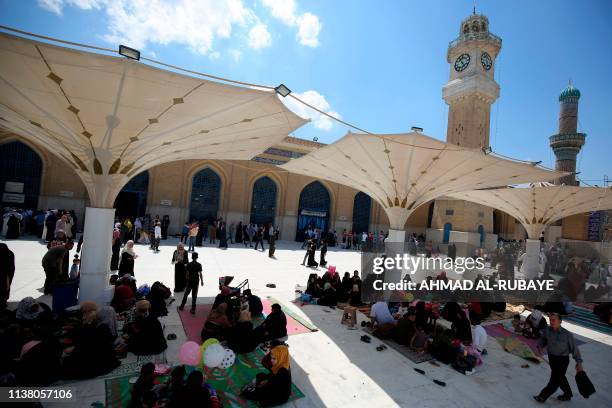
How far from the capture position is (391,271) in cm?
891

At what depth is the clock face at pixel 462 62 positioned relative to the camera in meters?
25.2

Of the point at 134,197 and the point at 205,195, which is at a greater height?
the point at 205,195

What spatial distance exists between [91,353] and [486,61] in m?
30.9

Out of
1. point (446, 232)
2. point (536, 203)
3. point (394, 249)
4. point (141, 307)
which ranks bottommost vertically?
point (141, 307)

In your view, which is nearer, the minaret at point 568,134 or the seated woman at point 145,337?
the seated woman at point 145,337

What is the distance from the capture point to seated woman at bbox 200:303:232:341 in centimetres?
497

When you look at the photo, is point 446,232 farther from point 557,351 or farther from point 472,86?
point 557,351

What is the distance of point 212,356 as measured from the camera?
13.4ft

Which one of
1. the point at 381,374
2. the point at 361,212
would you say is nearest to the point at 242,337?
the point at 381,374

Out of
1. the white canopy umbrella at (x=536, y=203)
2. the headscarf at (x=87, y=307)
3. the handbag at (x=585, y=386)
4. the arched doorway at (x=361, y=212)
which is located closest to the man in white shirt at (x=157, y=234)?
the headscarf at (x=87, y=307)

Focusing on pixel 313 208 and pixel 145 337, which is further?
pixel 313 208

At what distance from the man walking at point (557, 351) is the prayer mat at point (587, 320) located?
5.24 m

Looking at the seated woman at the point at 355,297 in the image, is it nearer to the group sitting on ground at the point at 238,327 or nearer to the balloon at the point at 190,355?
the group sitting on ground at the point at 238,327

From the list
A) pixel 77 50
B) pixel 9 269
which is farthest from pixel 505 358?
pixel 9 269
